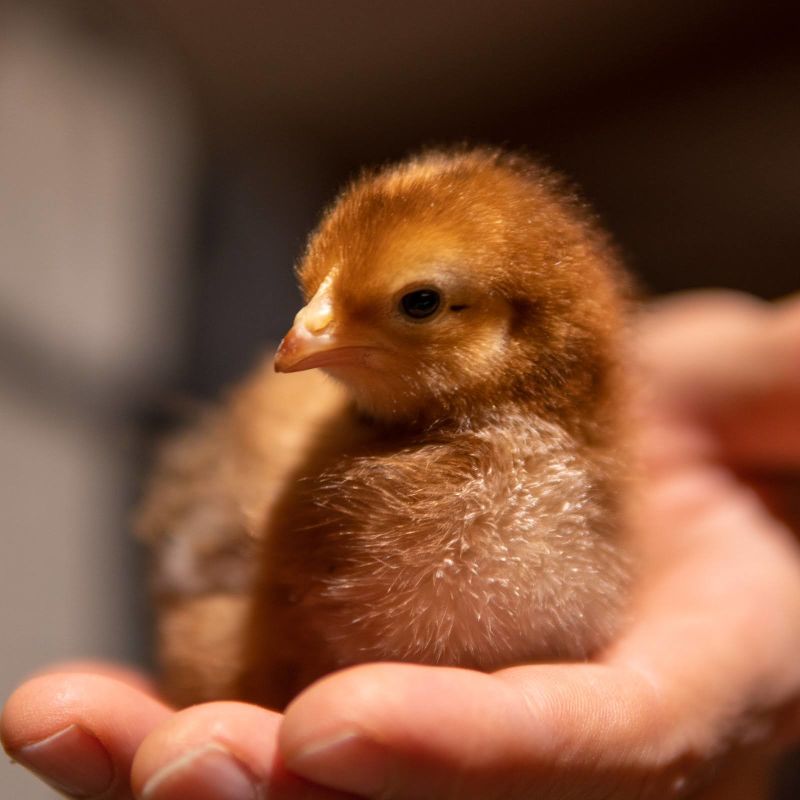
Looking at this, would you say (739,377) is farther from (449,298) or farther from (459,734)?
(459,734)

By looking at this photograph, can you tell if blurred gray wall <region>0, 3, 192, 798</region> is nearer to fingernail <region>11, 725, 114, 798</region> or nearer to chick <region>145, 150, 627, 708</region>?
fingernail <region>11, 725, 114, 798</region>

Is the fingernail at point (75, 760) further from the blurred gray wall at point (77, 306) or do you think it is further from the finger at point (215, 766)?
the blurred gray wall at point (77, 306)

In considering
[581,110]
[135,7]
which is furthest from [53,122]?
[581,110]

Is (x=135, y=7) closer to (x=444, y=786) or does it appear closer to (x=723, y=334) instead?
(x=723, y=334)

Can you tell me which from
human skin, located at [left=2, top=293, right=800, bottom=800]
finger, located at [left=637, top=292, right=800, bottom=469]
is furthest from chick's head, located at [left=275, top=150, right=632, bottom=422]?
finger, located at [left=637, top=292, right=800, bottom=469]

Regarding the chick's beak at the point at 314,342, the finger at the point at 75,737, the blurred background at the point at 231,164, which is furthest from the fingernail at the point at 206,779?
the blurred background at the point at 231,164
